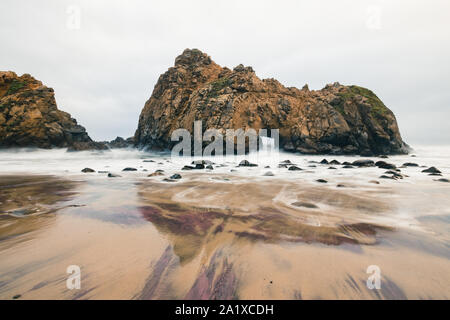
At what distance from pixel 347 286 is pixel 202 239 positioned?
1.56m

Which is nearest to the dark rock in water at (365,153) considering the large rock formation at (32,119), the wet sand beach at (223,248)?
the wet sand beach at (223,248)

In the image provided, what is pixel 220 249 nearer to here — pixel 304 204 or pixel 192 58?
pixel 304 204

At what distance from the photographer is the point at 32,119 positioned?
2369cm

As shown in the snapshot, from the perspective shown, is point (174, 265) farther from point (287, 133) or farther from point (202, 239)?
point (287, 133)

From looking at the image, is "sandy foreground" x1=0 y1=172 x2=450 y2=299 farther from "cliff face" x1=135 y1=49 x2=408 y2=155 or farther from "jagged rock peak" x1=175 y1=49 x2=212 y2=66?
"jagged rock peak" x1=175 y1=49 x2=212 y2=66

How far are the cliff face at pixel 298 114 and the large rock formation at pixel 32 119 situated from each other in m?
12.4

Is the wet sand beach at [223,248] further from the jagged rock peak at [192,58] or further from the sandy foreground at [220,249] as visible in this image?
the jagged rock peak at [192,58]

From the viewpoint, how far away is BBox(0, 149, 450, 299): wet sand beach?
1.53 meters

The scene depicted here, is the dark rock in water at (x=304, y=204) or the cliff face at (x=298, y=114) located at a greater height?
the cliff face at (x=298, y=114)

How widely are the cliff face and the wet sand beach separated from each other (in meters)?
18.5

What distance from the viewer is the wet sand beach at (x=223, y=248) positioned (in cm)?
153
